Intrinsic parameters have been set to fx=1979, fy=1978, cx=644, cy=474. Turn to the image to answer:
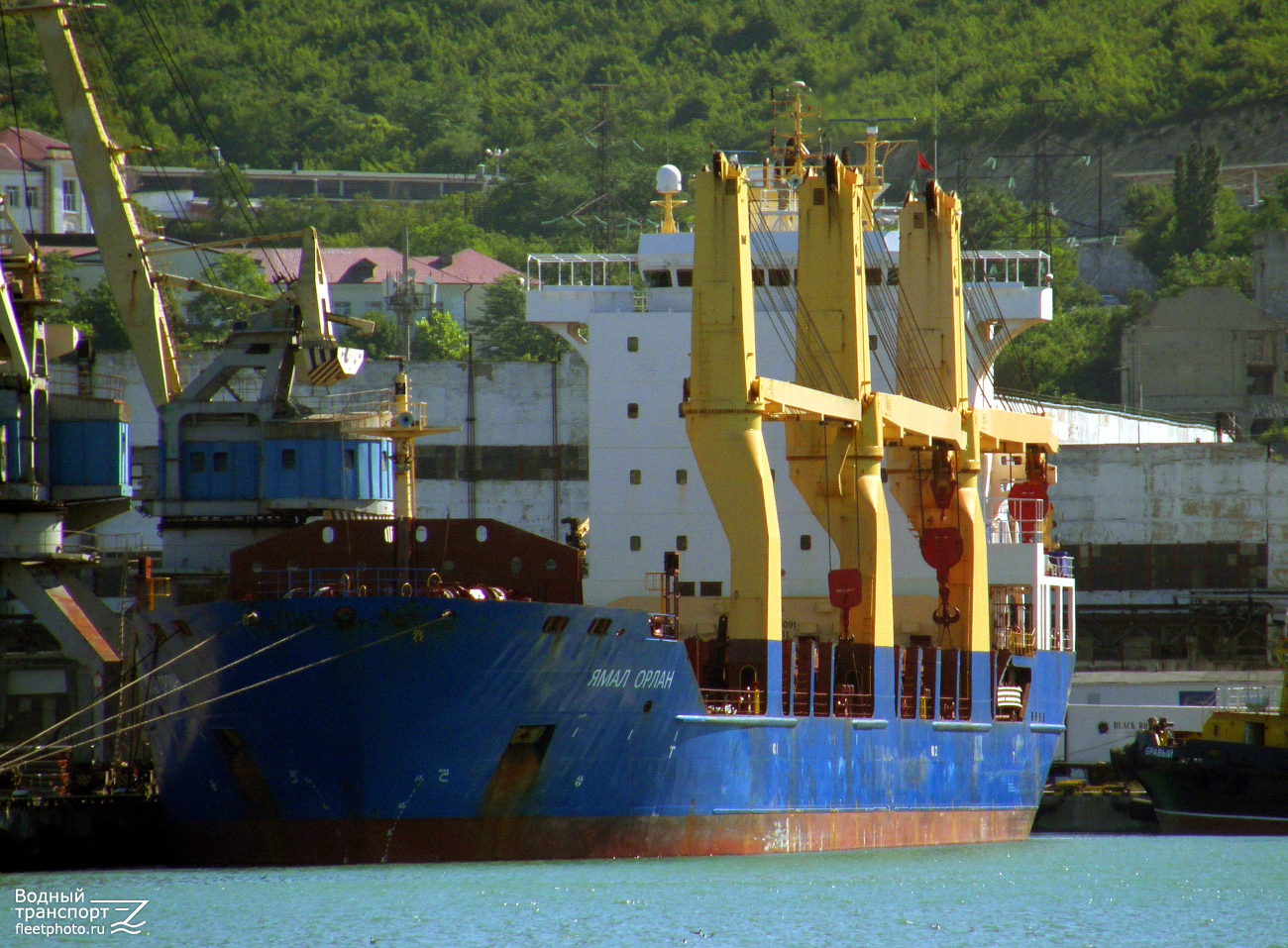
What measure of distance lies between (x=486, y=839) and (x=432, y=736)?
1.47m

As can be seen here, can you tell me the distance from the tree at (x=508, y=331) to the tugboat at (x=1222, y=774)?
37334 mm

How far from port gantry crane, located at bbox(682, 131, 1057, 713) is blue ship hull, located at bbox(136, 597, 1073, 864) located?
2372 mm

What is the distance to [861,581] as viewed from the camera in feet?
94.7

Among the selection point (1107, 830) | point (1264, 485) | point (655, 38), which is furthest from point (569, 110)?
point (1107, 830)

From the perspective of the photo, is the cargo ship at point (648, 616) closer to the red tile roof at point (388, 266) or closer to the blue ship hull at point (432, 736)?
the blue ship hull at point (432, 736)

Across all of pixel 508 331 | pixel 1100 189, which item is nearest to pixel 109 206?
pixel 508 331

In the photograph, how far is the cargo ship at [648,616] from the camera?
22594 mm

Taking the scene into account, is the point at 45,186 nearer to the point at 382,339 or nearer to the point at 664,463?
the point at 382,339

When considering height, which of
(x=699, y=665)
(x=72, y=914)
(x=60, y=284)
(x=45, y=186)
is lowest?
(x=72, y=914)

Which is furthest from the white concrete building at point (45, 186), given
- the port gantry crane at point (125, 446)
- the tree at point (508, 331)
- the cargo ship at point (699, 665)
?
the cargo ship at point (699, 665)

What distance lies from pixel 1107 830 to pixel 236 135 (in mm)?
88620

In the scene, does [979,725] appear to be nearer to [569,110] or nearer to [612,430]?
[612,430]

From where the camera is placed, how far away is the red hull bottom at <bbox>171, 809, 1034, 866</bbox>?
22.7m

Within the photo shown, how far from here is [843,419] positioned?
28.4m
